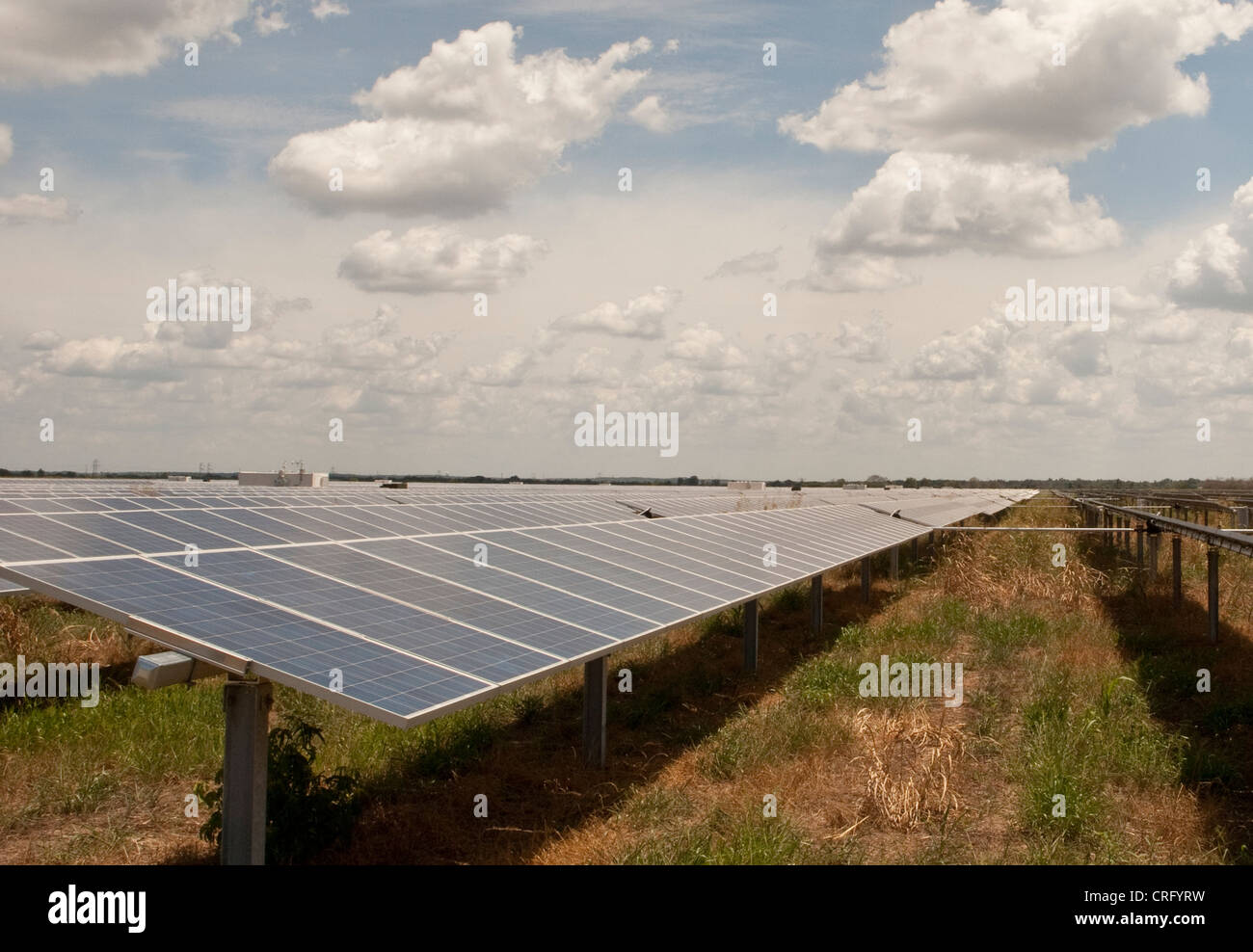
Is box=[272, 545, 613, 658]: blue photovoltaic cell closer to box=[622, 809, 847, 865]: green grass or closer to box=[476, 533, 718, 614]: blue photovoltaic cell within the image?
box=[622, 809, 847, 865]: green grass

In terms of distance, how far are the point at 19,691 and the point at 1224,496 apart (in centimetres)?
3676

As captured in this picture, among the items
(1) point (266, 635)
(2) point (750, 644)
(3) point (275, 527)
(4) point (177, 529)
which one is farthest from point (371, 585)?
(2) point (750, 644)

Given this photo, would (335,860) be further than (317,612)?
Yes

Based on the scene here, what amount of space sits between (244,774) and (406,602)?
257cm

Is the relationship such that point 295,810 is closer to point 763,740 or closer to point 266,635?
point 266,635

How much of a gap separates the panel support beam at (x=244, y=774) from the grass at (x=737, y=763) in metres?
2.55

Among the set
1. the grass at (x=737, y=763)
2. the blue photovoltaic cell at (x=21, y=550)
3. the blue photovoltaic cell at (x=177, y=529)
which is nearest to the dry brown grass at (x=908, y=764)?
the grass at (x=737, y=763)

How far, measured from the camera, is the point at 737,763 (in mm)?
12477

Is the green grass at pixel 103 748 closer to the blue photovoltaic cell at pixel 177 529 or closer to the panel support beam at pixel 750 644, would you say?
the blue photovoltaic cell at pixel 177 529

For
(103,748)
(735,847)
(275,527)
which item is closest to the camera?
(735,847)

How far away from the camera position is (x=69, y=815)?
10961 millimetres
